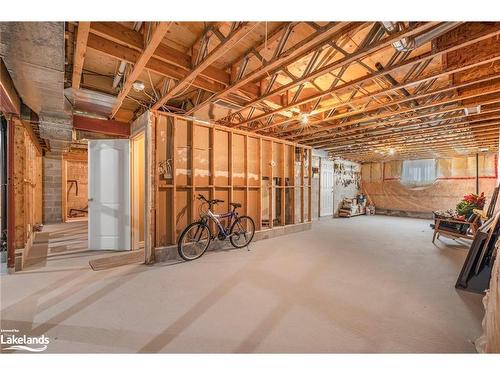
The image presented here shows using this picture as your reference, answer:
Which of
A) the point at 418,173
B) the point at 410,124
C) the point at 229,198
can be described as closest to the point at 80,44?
the point at 229,198

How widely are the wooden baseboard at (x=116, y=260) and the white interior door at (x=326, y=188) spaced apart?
6.63m

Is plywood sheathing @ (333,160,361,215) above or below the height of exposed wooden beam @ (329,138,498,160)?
below

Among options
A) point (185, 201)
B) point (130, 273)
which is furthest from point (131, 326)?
point (185, 201)

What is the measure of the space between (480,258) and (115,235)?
17.4 feet

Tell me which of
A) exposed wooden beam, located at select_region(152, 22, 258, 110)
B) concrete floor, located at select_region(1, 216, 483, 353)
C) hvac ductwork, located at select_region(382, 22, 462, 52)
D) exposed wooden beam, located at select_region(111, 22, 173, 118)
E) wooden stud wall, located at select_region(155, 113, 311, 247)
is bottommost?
concrete floor, located at select_region(1, 216, 483, 353)

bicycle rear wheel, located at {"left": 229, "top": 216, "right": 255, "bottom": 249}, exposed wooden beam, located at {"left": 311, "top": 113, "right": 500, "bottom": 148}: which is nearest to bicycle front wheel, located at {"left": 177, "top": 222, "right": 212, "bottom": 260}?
bicycle rear wheel, located at {"left": 229, "top": 216, "right": 255, "bottom": 249}

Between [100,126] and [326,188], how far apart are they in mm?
7579

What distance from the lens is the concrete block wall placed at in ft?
21.9

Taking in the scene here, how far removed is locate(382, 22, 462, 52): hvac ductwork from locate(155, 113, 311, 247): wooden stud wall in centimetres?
289

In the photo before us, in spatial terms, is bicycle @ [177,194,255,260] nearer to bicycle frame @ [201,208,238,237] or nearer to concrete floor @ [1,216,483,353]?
bicycle frame @ [201,208,238,237]

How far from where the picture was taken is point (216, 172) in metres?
4.13

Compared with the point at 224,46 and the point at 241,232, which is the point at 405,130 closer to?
the point at 241,232

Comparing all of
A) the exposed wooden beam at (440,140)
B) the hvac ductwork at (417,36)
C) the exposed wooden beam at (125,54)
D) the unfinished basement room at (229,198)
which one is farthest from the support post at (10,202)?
the exposed wooden beam at (440,140)
